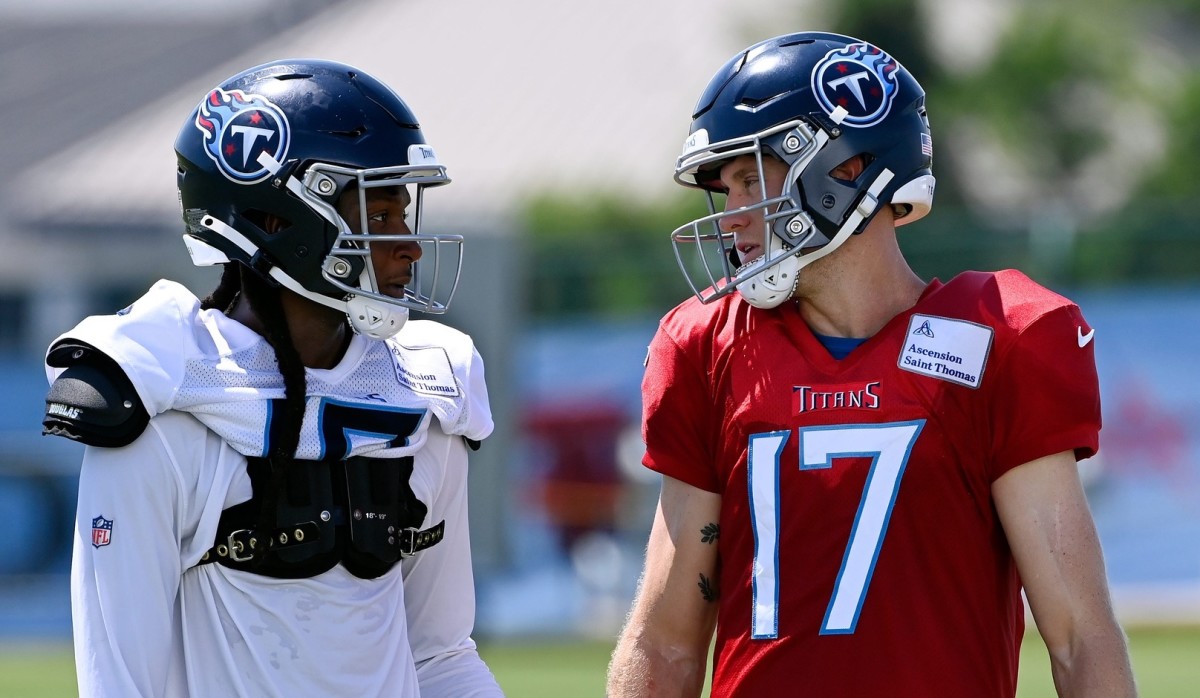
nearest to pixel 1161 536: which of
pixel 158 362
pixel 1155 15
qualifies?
pixel 158 362

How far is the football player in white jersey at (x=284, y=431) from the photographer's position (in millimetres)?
2758

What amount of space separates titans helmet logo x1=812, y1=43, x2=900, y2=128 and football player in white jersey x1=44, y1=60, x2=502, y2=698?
776 mm

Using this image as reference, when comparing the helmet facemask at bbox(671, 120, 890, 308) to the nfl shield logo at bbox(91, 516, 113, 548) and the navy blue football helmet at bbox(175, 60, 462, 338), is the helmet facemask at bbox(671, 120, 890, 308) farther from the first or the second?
the nfl shield logo at bbox(91, 516, 113, 548)

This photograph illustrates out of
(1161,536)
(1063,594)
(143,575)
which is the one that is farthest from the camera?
(1161,536)

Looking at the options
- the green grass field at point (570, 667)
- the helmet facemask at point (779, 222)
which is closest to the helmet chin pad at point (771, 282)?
the helmet facemask at point (779, 222)

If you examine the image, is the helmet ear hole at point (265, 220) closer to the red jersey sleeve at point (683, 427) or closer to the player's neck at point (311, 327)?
the player's neck at point (311, 327)

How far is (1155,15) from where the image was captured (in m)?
36.6

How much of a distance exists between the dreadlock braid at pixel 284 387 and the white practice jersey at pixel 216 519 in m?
0.02

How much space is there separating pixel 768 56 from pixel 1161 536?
10.5 metres

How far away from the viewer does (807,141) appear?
3229 millimetres

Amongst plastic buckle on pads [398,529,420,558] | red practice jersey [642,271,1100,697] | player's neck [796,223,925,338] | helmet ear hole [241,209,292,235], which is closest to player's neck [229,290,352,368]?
helmet ear hole [241,209,292,235]

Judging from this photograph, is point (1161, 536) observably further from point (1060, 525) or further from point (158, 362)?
point (158, 362)

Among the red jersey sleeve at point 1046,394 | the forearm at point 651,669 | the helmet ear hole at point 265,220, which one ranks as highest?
the helmet ear hole at point 265,220

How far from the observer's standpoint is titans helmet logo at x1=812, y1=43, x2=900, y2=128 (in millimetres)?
3258
